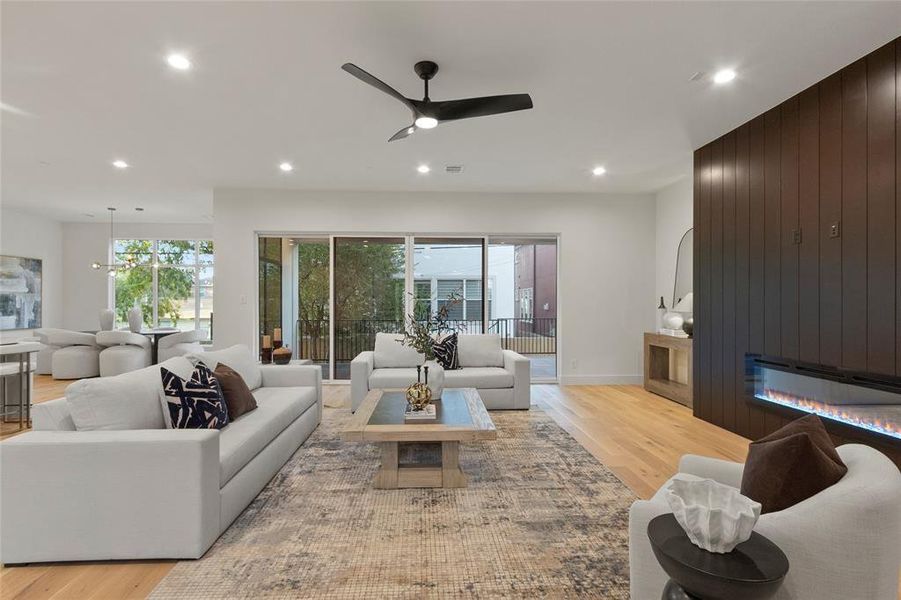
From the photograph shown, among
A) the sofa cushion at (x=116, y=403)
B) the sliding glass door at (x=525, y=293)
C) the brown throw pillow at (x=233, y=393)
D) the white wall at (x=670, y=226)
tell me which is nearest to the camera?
the sofa cushion at (x=116, y=403)

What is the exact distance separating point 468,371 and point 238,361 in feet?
7.57

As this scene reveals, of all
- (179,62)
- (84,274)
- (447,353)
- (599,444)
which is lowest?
(599,444)

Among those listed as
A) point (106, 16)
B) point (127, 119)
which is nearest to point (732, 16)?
point (106, 16)

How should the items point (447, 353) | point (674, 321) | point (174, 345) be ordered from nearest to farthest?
point (447, 353)
point (674, 321)
point (174, 345)

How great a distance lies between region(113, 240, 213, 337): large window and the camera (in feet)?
30.2

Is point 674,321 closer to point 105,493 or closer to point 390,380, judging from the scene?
point 390,380

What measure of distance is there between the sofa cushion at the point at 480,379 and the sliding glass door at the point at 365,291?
1.90 m

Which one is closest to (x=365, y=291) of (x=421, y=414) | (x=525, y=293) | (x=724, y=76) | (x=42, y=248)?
(x=525, y=293)

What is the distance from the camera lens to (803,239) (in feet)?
11.3

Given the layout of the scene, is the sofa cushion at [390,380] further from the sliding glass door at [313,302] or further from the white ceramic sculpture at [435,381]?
the sliding glass door at [313,302]

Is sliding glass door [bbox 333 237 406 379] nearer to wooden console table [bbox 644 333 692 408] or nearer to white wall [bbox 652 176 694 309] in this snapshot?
wooden console table [bbox 644 333 692 408]

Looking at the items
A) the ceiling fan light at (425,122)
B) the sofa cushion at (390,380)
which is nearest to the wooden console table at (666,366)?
the sofa cushion at (390,380)

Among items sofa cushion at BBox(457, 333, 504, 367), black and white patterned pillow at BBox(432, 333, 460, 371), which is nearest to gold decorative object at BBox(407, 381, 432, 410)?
black and white patterned pillow at BBox(432, 333, 460, 371)

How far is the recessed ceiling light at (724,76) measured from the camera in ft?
9.95
